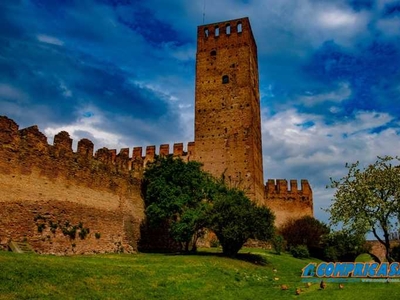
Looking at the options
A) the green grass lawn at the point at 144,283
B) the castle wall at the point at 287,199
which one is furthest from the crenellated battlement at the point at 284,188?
the green grass lawn at the point at 144,283

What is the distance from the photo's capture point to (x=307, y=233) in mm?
36969

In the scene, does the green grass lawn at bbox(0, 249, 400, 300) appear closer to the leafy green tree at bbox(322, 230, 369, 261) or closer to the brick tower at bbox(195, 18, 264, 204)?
the leafy green tree at bbox(322, 230, 369, 261)

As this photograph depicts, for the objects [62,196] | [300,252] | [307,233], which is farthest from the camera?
[307,233]

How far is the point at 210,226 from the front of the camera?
2416 centimetres

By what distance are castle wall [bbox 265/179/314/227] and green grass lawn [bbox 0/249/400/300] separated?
2442 cm

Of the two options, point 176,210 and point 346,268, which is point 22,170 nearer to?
point 176,210

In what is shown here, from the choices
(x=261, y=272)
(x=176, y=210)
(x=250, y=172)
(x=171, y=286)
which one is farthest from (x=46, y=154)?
(x=250, y=172)

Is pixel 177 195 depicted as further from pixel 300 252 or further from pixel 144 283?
pixel 144 283

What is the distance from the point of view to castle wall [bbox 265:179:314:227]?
42.8 m

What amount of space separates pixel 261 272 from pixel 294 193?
23.9 meters

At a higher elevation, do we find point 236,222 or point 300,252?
point 236,222

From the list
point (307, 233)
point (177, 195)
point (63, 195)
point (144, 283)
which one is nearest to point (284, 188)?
point (307, 233)

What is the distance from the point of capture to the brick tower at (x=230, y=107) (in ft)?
128

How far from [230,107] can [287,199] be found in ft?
35.5
